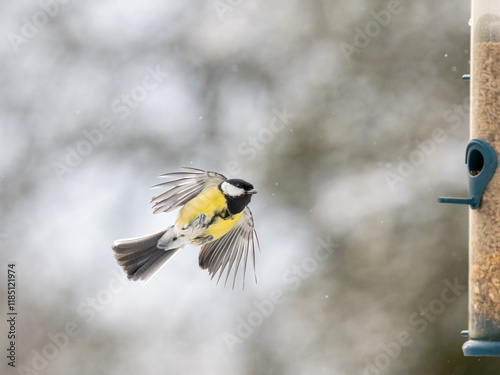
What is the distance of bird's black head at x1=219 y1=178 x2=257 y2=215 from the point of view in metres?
4.46

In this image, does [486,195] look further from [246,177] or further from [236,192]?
[246,177]

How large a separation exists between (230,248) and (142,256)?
60cm

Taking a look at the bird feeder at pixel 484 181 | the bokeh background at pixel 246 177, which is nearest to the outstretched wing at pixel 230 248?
the bird feeder at pixel 484 181

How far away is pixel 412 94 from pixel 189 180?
13.1ft

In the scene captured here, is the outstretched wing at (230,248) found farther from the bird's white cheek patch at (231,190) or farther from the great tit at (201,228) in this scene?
the bird's white cheek patch at (231,190)

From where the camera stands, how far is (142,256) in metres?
5.11

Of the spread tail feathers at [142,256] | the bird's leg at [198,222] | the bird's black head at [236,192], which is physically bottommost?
the spread tail feathers at [142,256]

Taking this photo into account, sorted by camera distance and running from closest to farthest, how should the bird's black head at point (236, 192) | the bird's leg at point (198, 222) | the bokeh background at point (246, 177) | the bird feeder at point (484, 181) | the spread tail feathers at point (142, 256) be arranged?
the bird feeder at point (484, 181) → the bird's black head at point (236, 192) → the bird's leg at point (198, 222) → the spread tail feathers at point (142, 256) → the bokeh background at point (246, 177)

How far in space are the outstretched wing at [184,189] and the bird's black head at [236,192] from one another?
0.43 ft

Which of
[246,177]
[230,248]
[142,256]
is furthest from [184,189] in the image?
[246,177]

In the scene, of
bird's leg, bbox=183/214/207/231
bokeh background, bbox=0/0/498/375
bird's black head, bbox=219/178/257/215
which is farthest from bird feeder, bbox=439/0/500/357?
bokeh background, bbox=0/0/498/375

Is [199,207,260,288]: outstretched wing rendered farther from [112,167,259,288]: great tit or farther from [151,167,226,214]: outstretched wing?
[151,167,226,214]: outstretched wing

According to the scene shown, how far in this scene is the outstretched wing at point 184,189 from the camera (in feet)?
15.2

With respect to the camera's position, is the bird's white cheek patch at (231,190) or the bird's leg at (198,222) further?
the bird's leg at (198,222)
